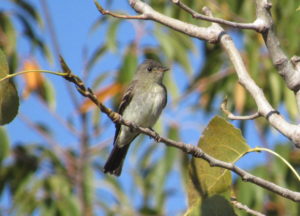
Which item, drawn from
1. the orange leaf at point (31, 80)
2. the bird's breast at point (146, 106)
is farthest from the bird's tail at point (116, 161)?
the orange leaf at point (31, 80)

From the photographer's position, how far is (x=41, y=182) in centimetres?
593

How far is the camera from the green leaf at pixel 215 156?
8.09ft

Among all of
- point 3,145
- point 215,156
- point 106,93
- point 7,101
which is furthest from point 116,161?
point 7,101

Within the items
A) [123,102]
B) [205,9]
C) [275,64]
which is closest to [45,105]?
[123,102]

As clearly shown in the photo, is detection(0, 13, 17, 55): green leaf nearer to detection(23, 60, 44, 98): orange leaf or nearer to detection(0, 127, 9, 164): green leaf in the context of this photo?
detection(23, 60, 44, 98): orange leaf

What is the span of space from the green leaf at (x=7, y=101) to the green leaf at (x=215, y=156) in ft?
2.13

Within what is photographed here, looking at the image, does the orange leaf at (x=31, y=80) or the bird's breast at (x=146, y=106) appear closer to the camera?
the bird's breast at (x=146, y=106)

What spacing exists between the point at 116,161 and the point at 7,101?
2871 mm

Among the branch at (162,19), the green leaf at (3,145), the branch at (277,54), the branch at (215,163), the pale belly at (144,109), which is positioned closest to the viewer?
the branch at (215,163)

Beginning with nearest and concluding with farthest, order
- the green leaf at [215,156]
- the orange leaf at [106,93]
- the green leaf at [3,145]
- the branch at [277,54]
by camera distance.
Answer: the branch at [277,54] < the green leaf at [215,156] < the green leaf at [3,145] < the orange leaf at [106,93]

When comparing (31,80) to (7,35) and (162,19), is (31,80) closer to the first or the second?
(7,35)

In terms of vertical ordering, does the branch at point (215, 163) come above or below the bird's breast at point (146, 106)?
below

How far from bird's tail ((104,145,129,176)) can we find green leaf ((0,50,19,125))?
2.74 m

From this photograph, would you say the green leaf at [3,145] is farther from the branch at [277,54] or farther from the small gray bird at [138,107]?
the branch at [277,54]
